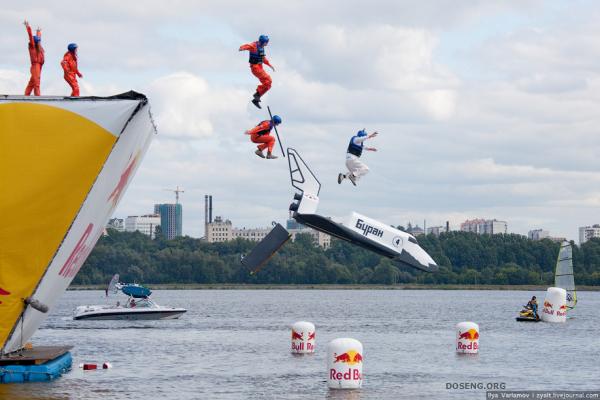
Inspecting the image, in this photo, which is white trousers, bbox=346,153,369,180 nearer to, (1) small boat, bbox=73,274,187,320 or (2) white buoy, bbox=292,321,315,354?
(2) white buoy, bbox=292,321,315,354

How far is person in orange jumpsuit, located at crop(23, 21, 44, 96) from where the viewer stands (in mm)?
30641

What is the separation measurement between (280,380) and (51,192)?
1693 cm

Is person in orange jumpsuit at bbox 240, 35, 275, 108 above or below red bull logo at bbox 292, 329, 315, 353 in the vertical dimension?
above

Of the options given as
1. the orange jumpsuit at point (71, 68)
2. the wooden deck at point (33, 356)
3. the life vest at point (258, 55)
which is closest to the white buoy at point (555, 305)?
the wooden deck at point (33, 356)

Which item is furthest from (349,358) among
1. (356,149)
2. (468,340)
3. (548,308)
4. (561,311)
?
(561,311)

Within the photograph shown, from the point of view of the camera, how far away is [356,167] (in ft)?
83.3

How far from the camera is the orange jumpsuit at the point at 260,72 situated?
2534 cm

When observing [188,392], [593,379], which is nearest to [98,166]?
[188,392]

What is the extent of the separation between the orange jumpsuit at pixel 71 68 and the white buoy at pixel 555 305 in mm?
58941

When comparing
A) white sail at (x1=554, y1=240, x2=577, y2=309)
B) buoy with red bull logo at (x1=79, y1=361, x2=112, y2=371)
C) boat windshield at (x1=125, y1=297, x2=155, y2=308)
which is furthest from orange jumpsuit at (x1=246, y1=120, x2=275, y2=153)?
white sail at (x1=554, y1=240, x2=577, y2=309)

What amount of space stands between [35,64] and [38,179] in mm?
3465

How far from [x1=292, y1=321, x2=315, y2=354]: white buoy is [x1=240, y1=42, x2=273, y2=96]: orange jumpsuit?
32628mm

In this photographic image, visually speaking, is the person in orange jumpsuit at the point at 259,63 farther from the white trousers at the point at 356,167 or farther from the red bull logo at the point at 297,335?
the red bull logo at the point at 297,335

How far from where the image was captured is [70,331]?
7806cm
